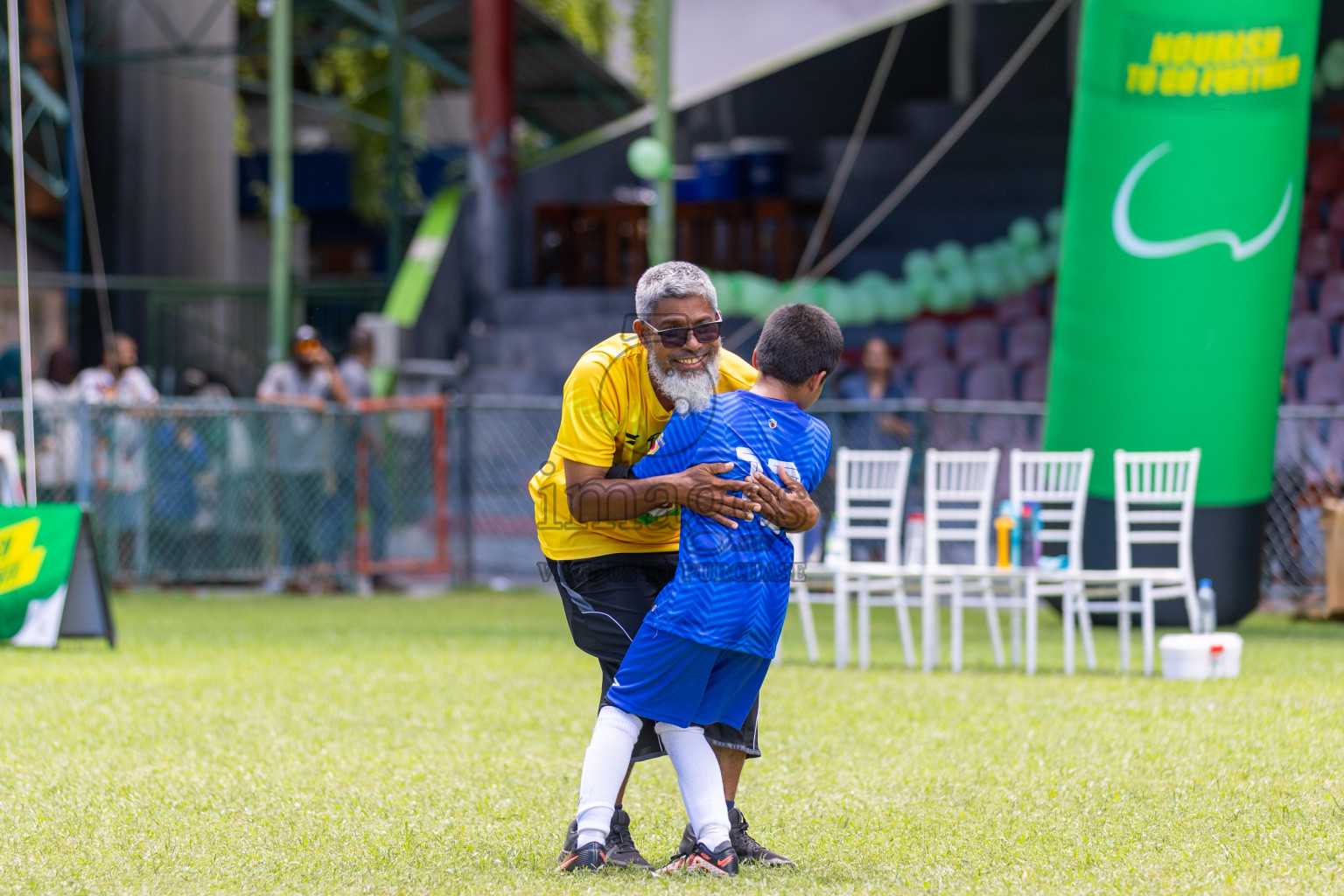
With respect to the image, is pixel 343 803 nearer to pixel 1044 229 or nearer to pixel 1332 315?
pixel 1332 315

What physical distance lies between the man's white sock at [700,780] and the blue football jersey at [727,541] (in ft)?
0.93

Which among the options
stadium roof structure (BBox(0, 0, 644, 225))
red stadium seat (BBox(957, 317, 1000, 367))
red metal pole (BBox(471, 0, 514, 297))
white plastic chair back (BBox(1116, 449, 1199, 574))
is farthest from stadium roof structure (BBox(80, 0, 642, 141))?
white plastic chair back (BBox(1116, 449, 1199, 574))

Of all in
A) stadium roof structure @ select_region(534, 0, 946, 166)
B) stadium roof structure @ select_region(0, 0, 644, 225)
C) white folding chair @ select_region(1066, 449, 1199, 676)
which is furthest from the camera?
stadium roof structure @ select_region(0, 0, 644, 225)

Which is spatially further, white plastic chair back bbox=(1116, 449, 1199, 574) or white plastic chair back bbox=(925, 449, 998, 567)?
white plastic chair back bbox=(925, 449, 998, 567)

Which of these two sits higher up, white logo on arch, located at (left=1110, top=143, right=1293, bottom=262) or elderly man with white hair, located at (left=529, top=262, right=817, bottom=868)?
white logo on arch, located at (left=1110, top=143, right=1293, bottom=262)

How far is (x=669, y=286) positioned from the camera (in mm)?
4367

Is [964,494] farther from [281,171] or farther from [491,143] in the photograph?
[491,143]

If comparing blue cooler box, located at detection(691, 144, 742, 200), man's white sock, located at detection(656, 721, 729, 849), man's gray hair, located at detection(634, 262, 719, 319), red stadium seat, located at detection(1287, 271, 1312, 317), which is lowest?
man's white sock, located at detection(656, 721, 729, 849)

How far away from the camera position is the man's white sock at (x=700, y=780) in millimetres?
4465

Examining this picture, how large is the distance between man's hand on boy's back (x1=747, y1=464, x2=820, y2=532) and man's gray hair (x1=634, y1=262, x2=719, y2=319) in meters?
0.46

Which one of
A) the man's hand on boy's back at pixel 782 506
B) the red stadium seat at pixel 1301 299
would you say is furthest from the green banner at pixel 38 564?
the red stadium seat at pixel 1301 299

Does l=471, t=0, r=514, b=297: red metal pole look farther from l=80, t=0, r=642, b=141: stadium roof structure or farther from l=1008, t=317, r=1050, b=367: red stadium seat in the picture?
l=1008, t=317, r=1050, b=367: red stadium seat

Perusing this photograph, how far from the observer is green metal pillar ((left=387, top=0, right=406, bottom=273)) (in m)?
22.8

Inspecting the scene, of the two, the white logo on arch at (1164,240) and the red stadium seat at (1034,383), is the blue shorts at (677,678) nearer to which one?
the white logo on arch at (1164,240)
